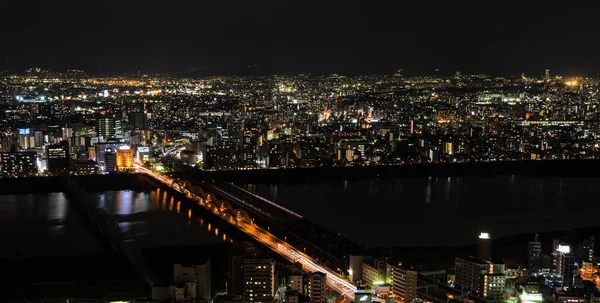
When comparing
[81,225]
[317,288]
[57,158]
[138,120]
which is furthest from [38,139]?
[317,288]

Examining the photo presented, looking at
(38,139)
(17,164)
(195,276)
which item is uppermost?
(38,139)

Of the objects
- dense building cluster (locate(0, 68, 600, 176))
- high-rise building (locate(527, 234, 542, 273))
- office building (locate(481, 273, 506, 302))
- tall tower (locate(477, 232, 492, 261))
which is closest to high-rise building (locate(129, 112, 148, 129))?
dense building cluster (locate(0, 68, 600, 176))

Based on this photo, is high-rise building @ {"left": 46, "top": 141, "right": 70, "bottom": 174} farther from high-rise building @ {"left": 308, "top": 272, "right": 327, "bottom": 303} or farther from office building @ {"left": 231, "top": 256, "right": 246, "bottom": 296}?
high-rise building @ {"left": 308, "top": 272, "right": 327, "bottom": 303}

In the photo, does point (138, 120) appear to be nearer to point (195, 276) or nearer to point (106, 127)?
point (106, 127)

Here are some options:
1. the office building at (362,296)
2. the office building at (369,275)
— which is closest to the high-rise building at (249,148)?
the office building at (369,275)

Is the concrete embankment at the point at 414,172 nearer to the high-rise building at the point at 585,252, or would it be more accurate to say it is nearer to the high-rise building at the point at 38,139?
the high-rise building at the point at 38,139

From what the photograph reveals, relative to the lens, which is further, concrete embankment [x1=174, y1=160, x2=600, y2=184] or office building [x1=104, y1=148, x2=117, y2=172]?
office building [x1=104, y1=148, x2=117, y2=172]

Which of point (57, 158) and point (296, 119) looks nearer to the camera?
point (57, 158)
